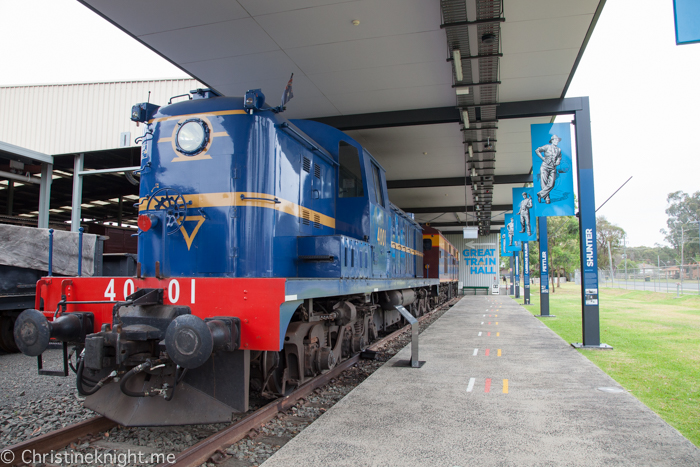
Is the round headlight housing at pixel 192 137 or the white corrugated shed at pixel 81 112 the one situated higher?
the white corrugated shed at pixel 81 112

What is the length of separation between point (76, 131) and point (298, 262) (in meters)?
12.4

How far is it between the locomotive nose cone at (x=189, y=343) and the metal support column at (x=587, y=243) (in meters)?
7.69

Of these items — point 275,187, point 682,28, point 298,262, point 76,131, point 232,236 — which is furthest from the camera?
point 76,131

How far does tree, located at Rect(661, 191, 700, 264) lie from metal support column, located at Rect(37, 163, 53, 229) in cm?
7406

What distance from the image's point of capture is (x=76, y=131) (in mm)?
14023

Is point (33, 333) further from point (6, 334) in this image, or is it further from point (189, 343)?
point (6, 334)

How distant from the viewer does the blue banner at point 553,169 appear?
28.7 ft

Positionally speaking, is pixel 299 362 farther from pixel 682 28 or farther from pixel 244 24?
pixel 244 24

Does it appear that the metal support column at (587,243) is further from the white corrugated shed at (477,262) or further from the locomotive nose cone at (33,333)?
the white corrugated shed at (477,262)

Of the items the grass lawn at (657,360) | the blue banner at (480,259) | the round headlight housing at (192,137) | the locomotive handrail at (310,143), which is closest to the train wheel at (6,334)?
the round headlight housing at (192,137)

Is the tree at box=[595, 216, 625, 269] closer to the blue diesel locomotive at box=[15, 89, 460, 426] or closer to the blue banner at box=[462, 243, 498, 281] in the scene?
the blue banner at box=[462, 243, 498, 281]

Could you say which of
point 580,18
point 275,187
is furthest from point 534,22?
point 275,187

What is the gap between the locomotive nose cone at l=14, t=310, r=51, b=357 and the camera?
12.2 ft

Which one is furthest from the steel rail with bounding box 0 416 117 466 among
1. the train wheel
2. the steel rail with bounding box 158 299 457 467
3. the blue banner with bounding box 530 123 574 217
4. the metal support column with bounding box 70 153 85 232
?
the metal support column with bounding box 70 153 85 232
